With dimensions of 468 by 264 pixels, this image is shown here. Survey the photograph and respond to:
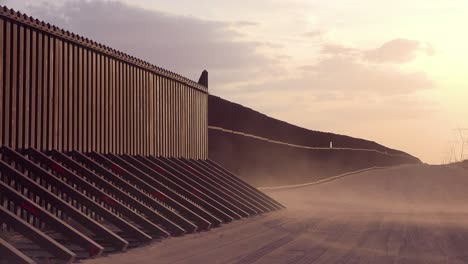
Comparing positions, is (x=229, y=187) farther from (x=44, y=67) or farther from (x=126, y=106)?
(x=44, y=67)

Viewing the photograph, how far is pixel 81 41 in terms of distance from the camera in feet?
47.3

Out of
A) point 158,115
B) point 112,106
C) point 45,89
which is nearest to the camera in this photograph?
point 45,89

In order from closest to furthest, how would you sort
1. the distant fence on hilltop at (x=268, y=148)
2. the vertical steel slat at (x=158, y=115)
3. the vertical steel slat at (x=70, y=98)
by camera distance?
the vertical steel slat at (x=70, y=98) → the vertical steel slat at (x=158, y=115) → the distant fence on hilltop at (x=268, y=148)

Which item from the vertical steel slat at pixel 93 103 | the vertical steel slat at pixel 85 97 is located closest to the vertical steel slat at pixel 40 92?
the vertical steel slat at pixel 85 97

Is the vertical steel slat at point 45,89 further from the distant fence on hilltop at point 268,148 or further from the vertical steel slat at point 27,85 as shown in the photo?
the distant fence on hilltop at point 268,148

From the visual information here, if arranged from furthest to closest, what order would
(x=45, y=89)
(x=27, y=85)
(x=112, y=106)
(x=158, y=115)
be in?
(x=158, y=115) → (x=112, y=106) → (x=45, y=89) → (x=27, y=85)

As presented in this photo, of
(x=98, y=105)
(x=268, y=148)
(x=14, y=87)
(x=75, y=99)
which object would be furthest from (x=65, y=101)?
(x=268, y=148)

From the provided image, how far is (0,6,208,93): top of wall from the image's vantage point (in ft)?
39.3

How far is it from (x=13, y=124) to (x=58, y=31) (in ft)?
7.85

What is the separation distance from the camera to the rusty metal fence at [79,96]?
12031 mm

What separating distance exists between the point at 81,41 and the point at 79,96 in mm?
1063

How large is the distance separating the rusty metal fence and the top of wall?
18mm

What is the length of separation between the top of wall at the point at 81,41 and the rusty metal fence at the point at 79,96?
2cm

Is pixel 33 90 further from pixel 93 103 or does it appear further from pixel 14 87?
pixel 93 103
